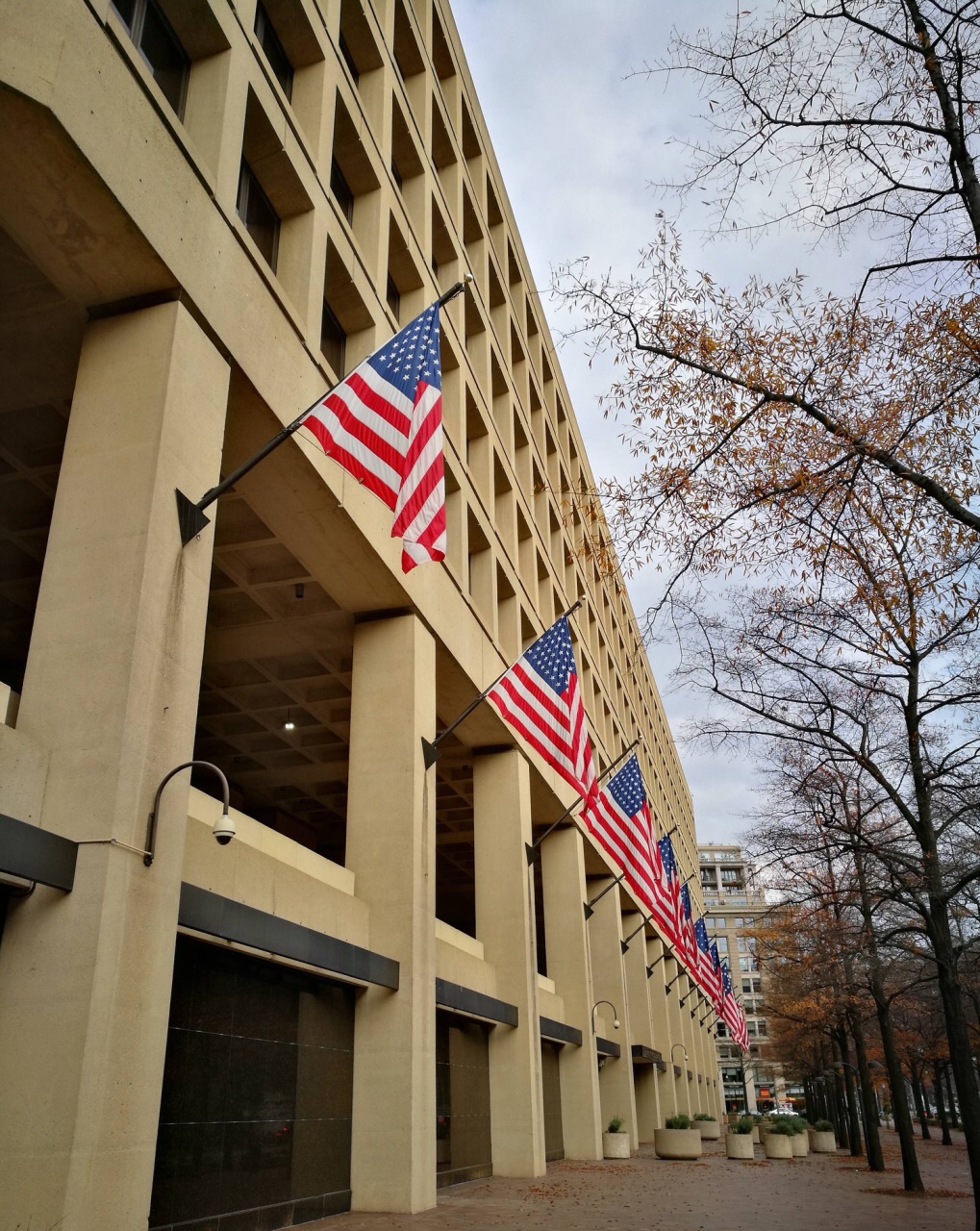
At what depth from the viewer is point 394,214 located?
19406 millimetres

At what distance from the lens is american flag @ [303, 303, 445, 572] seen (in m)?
10.6

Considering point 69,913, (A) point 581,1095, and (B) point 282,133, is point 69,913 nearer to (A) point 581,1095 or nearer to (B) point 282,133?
(B) point 282,133

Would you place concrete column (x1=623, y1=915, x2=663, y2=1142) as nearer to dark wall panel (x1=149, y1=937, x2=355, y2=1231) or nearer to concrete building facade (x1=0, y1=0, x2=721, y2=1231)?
concrete building facade (x1=0, y1=0, x2=721, y2=1231)

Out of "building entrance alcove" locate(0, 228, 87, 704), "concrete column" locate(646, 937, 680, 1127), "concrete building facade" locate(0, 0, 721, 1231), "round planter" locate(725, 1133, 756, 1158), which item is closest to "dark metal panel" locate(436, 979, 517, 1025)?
"concrete building facade" locate(0, 0, 721, 1231)

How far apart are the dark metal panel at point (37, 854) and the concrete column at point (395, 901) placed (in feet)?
25.1

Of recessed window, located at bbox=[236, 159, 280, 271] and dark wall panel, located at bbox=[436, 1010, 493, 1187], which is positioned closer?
recessed window, located at bbox=[236, 159, 280, 271]

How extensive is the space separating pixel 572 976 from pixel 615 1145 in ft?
18.5

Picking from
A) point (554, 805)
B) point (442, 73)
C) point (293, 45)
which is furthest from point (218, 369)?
point (554, 805)

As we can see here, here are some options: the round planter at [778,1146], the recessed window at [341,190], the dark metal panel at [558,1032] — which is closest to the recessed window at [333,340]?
the recessed window at [341,190]

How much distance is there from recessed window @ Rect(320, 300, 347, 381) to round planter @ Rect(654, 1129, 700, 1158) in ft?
89.6

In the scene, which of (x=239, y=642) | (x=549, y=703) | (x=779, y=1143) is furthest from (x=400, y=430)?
(x=779, y=1143)

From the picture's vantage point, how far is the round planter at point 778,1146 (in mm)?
32594

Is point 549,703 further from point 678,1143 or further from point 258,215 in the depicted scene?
point 678,1143

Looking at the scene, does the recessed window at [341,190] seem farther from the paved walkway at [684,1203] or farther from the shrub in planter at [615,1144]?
the shrub in planter at [615,1144]
